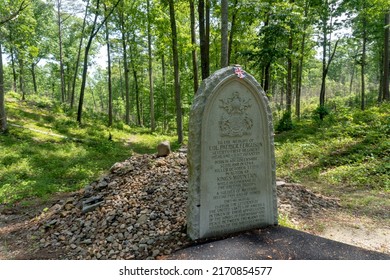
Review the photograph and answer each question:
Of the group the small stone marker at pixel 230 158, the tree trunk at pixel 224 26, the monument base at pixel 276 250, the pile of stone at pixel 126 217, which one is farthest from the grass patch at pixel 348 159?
the tree trunk at pixel 224 26

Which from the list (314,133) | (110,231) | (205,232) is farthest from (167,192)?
(314,133)

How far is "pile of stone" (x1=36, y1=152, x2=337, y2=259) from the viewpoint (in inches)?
156

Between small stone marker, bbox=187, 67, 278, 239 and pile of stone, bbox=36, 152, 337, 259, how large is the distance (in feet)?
2.07

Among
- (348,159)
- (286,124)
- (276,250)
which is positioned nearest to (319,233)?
(276,250)

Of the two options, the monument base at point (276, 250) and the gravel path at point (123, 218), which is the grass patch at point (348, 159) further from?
the monument base at point (276, 250)

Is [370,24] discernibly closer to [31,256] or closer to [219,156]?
[219,156]

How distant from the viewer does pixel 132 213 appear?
15.5ft

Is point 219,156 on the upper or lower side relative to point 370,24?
lower

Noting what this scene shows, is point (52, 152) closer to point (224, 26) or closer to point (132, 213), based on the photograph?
point (132, 213)

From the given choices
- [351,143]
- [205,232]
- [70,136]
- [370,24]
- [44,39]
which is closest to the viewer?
[205,232]

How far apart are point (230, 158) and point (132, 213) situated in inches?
86.8

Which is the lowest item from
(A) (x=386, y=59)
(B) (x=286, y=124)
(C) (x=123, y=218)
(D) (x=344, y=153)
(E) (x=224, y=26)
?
(C) (x=123, y=218)
